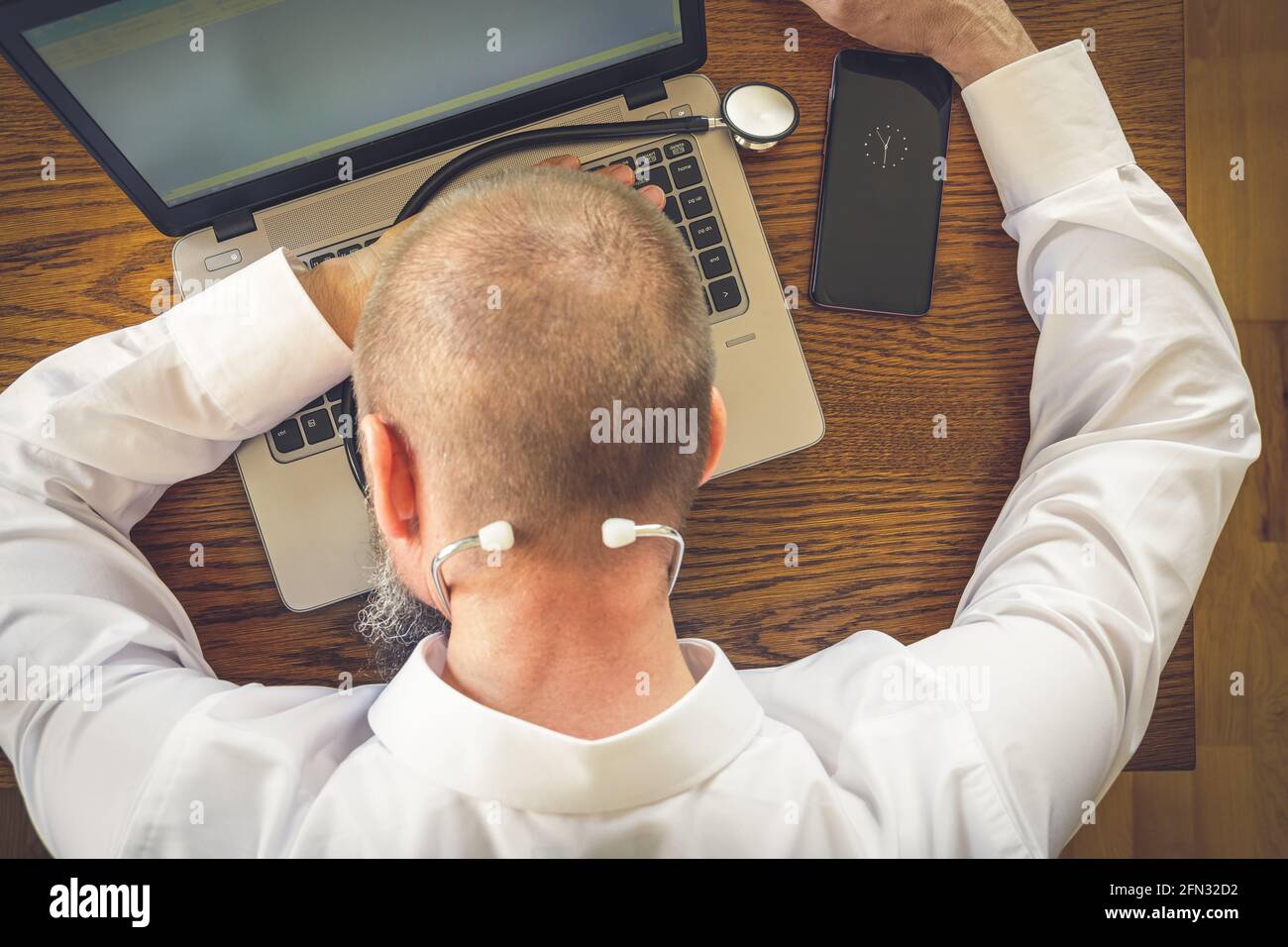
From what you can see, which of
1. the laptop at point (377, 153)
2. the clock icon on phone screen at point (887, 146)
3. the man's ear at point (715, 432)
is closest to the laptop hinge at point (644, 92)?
the laptop at point (377, 153)

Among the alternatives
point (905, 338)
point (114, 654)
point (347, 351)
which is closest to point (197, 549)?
point (114, 654)

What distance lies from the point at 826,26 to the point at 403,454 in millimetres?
600

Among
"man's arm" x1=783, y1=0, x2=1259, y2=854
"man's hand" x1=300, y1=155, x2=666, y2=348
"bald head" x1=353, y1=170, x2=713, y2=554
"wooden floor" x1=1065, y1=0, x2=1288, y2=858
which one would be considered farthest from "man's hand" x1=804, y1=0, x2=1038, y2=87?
"wooden floor" x1=1065, y1=0, x2=1288, y2=858

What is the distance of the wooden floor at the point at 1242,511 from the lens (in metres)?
1.10

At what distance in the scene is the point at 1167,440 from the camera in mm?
699

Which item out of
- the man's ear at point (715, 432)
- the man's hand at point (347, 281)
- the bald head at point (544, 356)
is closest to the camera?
the bald head at point (544, 356)

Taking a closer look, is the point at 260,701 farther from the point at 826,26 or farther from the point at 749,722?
the point at 826,26

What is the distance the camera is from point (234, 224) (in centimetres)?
72

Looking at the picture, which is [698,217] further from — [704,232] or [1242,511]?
[1242,511]

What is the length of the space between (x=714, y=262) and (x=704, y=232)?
3 centimetres

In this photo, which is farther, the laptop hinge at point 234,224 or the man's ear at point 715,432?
the laptop hinge at point 234,224

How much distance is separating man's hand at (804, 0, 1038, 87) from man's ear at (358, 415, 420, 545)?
22.8 inches

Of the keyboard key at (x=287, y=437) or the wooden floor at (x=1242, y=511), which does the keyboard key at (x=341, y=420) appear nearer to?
the keyboard key at (x=287, y=437)

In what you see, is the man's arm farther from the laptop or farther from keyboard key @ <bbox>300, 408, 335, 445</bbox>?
keyboard key @ <bbox>300, 408, 335, 445</bbox>
